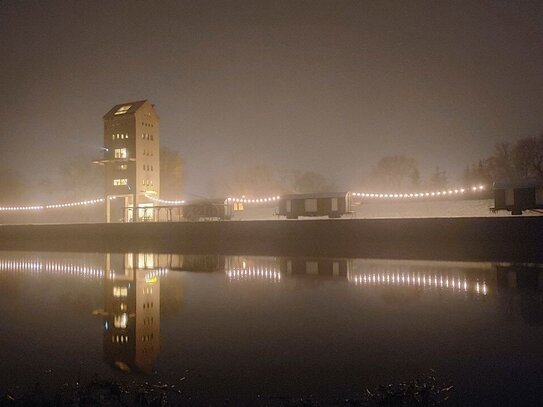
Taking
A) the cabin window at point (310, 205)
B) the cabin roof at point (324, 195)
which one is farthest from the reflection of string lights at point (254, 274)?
the cabin window at point (310, 205)

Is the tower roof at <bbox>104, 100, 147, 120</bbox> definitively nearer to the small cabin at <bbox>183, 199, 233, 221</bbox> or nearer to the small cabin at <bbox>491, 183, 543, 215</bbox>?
the small cabin at <bbox>183, 199, 233, 221</bbox>

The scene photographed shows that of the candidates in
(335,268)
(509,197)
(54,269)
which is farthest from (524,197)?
(54,269)

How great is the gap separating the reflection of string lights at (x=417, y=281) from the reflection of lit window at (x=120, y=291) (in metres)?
4.51

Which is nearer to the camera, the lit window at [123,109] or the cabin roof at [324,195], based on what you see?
the cabin roof at [324,195]

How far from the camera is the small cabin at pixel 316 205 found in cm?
2550

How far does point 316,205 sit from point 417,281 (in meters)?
17.9

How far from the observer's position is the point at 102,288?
325 inches

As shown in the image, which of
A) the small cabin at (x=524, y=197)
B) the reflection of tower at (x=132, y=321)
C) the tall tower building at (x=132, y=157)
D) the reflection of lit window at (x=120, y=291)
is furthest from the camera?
the tall tower building at (x=132, y=157)

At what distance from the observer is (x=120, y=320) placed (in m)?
5.38

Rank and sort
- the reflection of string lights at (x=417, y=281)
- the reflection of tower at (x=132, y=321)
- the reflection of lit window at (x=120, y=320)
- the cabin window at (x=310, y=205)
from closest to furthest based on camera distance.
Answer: the reflection of tower at (x=132, y=321), the reflection of lit window at (x=120, y=320), the reflection of string lights at (x=417, y=281), the cabin window at (x=310, y=205)

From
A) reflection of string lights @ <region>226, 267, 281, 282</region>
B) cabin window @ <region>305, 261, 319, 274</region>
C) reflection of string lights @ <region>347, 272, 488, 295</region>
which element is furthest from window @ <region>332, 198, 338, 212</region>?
reflection of string lights @ <region>347, 272, 488, 295</region>

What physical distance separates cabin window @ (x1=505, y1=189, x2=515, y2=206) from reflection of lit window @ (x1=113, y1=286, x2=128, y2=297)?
19.7m

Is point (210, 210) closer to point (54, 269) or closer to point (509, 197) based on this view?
point (54, 269)

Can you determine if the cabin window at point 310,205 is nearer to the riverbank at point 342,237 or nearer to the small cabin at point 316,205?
the small cabin at point 316,205
